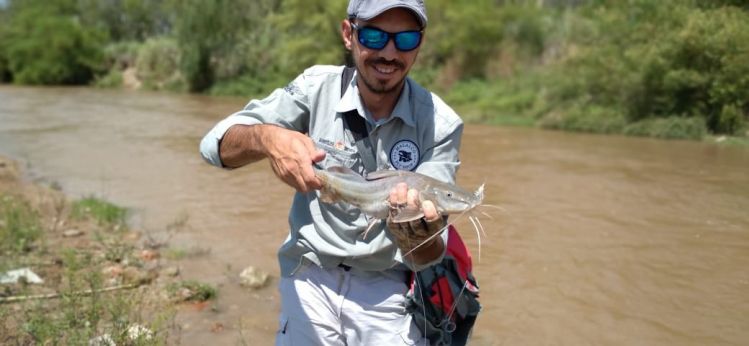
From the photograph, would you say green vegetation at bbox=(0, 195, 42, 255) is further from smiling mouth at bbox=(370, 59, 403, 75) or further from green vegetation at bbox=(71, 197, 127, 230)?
smiling mouth at bbox=(370, 59, 403, 75)

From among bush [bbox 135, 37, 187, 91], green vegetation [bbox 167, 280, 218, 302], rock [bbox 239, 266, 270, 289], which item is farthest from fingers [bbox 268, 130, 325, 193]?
bush [bbox 135, 37, 187, 91]

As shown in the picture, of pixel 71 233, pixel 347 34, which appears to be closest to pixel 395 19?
pixel 347 34

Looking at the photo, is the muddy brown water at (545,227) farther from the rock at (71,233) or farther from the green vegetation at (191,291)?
the rock at (71,233)

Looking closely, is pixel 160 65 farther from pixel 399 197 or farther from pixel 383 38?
pixel 399 197

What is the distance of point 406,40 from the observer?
2.64m

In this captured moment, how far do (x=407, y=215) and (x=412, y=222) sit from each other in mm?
33

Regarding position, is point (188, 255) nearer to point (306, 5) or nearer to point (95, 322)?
point (95, 322)

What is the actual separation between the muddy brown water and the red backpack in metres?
2.27

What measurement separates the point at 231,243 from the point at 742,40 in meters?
16.4

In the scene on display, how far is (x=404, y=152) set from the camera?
2742 millimetres

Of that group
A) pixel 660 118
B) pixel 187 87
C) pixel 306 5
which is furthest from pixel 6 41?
A: pixel 660 118

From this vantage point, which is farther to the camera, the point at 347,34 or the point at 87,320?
the point at 87,320

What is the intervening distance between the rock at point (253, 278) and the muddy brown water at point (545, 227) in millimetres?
110

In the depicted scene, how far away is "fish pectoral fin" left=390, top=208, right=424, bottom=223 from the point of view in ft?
7.91
